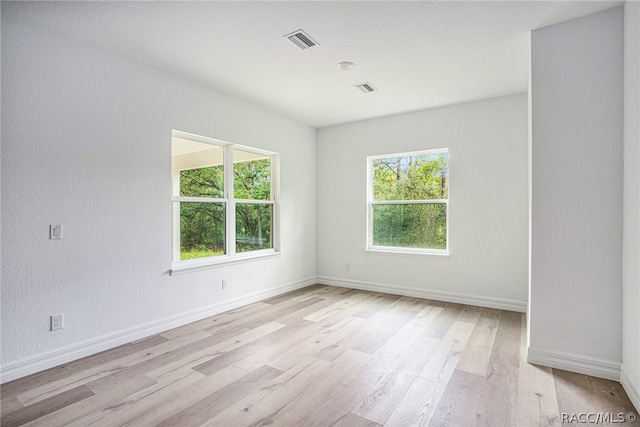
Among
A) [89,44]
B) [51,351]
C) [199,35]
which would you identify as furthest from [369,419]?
[89,44]

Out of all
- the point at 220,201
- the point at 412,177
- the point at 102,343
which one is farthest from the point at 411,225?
the point at 102,343

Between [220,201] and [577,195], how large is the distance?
11.2 ft

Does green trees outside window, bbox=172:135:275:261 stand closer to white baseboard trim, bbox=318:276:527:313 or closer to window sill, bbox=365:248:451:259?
white baseboard trim, bbox=318:276:527:313

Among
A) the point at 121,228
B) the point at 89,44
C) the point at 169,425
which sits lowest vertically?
the point at 169,425

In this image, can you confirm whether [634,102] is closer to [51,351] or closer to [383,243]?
[383,243]

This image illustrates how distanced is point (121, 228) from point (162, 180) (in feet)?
1.97

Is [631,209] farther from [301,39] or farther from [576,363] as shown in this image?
[301,39]

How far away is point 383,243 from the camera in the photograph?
493 centimetres

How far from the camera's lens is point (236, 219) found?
416 cm

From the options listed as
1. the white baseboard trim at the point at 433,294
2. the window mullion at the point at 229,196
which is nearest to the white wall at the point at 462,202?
the white baseboard trim at the point at 433,294

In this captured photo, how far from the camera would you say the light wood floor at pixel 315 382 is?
189 cm

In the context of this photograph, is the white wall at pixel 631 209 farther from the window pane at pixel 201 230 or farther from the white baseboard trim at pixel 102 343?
the window pane at pixel 201 230

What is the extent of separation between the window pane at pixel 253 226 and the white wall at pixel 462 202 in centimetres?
117

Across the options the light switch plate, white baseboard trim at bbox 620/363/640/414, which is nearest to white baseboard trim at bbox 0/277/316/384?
the light switch plate
